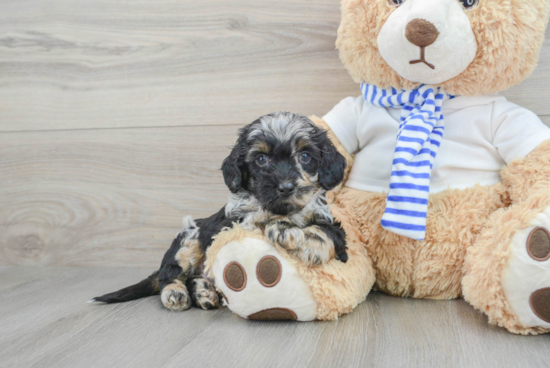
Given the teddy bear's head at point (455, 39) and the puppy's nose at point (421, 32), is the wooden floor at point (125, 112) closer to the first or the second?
the teddy bear's head at point (455, 39)

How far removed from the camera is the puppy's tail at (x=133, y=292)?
6.20 ft

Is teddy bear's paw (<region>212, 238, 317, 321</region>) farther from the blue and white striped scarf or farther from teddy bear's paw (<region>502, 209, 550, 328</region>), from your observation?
teddy bear's paw (<region>502, 209, 550, 328</region>)

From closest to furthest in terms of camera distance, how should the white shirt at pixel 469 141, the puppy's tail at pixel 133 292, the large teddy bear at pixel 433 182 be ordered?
1. the large teddy bear at pixel 433 182
2. the white shirt at pixel 469 141
3. the puppy's tail at pixel 133 292

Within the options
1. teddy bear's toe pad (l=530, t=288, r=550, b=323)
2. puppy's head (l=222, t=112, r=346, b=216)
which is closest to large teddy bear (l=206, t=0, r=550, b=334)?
teddy bear's toe pad (l=530, t=288, r=550, b=323)

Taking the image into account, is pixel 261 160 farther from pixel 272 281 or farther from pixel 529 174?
pixel 529 174

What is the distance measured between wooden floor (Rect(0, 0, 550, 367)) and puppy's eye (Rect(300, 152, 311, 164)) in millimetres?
604

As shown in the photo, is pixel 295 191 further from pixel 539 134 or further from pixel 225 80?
pixel 225 80

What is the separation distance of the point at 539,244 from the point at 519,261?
0.24ft

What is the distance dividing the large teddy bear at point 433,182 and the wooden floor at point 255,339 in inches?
2.7

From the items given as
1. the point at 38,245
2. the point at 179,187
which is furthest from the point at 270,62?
the point at 38,245

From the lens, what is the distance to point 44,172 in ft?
8.59

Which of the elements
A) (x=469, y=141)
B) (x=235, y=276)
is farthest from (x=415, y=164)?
(x=235, y=276)

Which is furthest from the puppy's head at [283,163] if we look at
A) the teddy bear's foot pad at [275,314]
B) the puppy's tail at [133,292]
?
the puppy's tail at [133,292]

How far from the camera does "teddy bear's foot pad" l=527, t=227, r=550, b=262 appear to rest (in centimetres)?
130
